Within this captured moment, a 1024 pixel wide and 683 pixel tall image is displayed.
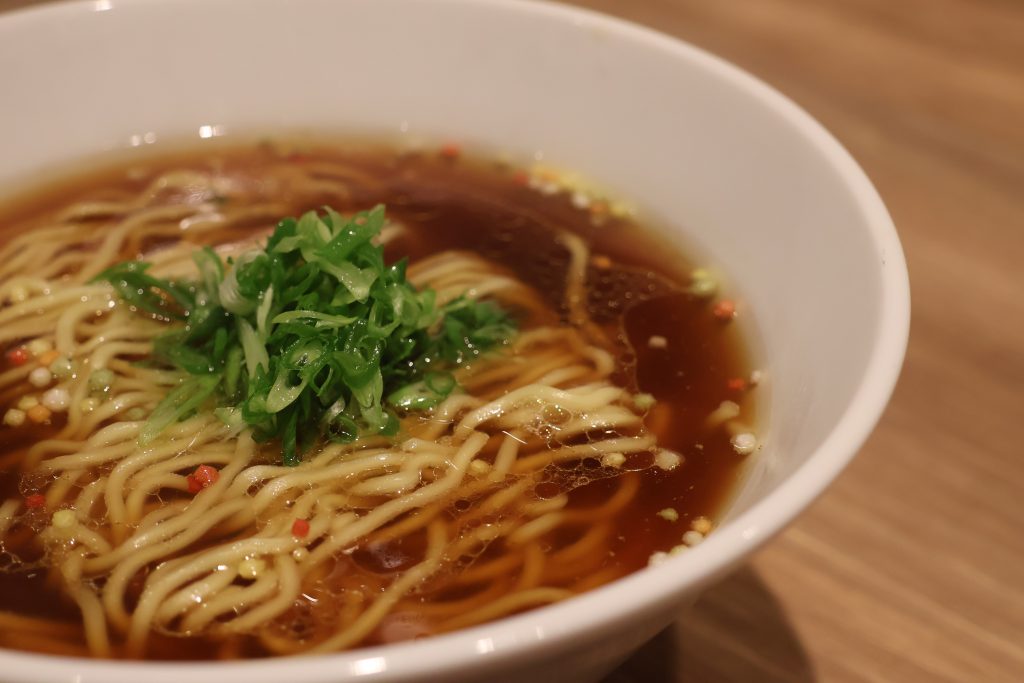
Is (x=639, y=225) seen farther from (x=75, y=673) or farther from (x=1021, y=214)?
(x=75, y=673)

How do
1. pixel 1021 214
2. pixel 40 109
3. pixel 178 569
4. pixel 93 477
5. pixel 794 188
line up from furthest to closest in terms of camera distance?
pixel 1021 214 → pixel 40 109 → pixel 794 188 → pixel 93 477 → pixel 178 569

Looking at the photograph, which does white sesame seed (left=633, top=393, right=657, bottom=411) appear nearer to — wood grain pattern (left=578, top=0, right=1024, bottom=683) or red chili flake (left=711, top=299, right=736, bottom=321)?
red chili flake (left=711, top=299, right=736, bottom=321)

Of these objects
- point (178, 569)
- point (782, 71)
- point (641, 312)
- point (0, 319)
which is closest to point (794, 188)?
point (641, 312)

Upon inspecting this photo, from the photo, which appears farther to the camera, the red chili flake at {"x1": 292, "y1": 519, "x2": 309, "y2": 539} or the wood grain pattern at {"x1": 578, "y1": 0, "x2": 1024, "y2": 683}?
the wood grain pattern at {"x1": 578, "y1": 0, "x2": 1024, "y2": 683}

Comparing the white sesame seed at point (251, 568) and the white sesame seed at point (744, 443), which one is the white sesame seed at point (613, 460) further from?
the white sesame seed at point (251, 568)

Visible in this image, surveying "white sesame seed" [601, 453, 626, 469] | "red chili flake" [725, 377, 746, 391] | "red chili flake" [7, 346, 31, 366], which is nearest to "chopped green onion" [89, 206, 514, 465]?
"red chili flake" [7, 346, 31, 366]

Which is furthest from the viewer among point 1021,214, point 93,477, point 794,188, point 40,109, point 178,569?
point 1021,214

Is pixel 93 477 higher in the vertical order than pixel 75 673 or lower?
lower

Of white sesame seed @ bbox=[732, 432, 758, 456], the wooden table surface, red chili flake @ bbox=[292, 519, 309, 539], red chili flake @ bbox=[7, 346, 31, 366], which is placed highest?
red chili flake @ bbox=[7, 346, 31, 366]
